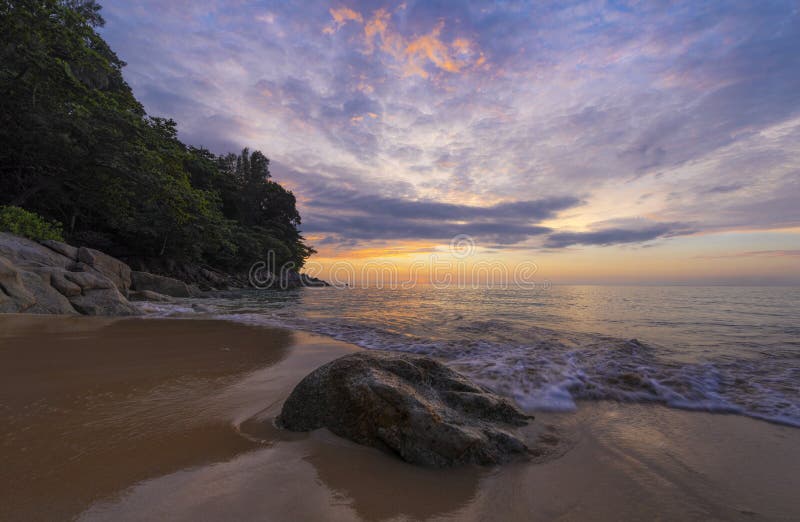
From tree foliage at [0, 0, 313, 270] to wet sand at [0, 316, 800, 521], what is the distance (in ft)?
51.7

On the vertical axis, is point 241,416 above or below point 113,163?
below

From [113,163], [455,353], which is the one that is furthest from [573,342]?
[113,163]

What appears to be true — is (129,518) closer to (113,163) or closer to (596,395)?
(596,395)

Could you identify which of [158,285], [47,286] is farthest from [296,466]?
[158,285]

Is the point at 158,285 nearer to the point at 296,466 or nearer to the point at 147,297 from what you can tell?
the point at 147,297

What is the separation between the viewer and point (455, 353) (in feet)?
20.8

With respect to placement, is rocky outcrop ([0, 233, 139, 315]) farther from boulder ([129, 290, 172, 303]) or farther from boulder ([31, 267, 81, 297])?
boulder ([129, 290, 172, 303])

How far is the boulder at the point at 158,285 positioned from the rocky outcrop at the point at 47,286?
6235 mm

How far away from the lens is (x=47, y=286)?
27.5 feet

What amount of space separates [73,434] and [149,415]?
49 centimetres

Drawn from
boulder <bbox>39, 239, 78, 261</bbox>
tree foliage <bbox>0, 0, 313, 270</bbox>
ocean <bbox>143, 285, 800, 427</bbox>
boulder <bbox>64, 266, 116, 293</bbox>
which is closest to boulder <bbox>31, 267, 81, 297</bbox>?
boulder <bbox>64, 266, 116, 293</bbox>

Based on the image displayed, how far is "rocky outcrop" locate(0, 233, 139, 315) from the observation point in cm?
755

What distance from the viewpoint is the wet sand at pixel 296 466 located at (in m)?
1.75

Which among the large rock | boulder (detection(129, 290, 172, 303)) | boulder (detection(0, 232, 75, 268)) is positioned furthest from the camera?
boulder (detection(129, 290, 172, 303))
